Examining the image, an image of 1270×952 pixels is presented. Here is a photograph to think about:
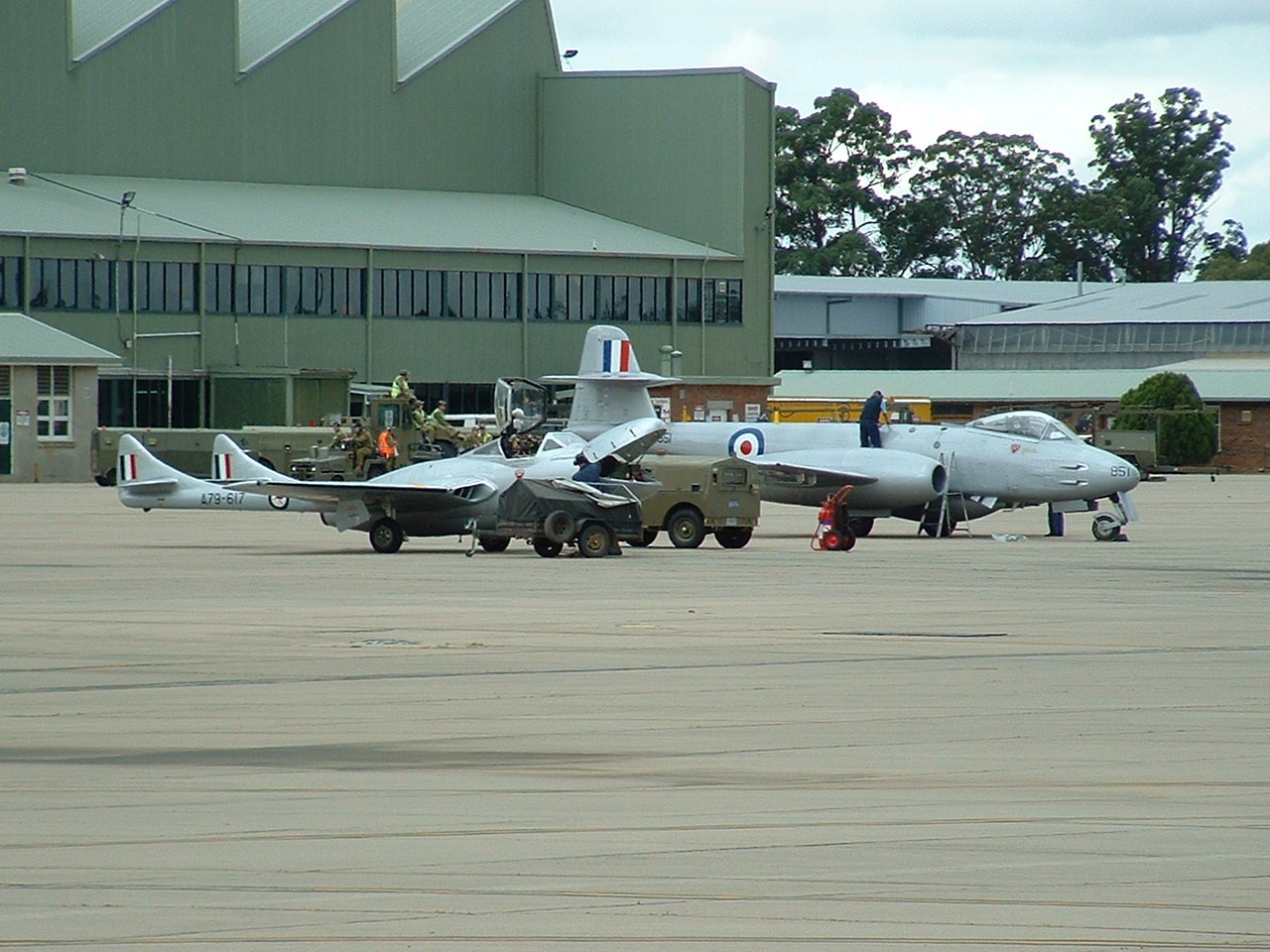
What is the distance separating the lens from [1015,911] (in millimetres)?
6422

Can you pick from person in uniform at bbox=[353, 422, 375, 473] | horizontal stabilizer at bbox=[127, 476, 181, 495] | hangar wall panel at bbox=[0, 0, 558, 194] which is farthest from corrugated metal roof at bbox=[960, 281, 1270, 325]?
horizontal stabilizer at bbox=[127, 476, 181, 495]

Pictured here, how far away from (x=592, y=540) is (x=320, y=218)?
4951 cm

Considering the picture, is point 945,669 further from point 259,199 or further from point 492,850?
point 259,199

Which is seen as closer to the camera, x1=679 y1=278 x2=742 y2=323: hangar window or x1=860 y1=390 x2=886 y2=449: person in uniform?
x1=860 y1=390 x2=886 y2=449: person in uniform

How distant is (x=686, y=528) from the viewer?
98.1ft

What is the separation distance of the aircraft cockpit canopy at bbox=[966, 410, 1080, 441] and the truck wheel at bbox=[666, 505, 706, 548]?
244 inches

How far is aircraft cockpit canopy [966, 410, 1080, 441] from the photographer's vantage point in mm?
33094

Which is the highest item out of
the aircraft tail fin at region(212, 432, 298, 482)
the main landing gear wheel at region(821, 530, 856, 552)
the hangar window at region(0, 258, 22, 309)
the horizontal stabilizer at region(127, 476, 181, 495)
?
the hangar window at region(0, 258, 22, 309)

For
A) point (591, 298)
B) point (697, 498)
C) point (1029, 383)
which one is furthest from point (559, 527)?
point (1029, 383)

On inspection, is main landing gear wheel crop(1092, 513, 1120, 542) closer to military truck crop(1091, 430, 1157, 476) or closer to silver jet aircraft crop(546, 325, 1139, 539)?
silver jet aircraft crop(546, 325, 1139, 539)

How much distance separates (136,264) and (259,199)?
7.47 m

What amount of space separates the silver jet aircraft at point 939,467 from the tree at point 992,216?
336 feet

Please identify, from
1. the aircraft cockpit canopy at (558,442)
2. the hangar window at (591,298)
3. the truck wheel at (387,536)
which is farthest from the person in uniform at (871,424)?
the hangar window at (591,298)

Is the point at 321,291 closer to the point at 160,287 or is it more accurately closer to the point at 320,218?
the point at 320,218
